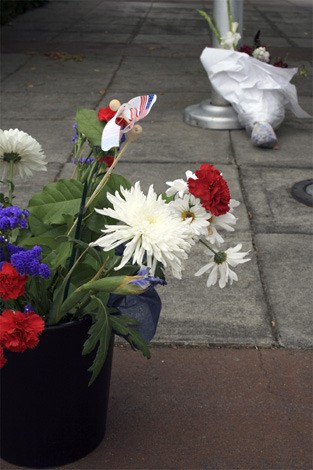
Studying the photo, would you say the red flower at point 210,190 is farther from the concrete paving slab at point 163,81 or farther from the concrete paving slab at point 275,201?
the concrete paving slab at point 163,81

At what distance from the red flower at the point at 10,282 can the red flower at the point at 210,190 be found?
55 cm

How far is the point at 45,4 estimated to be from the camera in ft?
56.2

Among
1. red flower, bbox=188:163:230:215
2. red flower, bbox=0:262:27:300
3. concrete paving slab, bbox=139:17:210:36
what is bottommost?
concrete paving slab, bbox=139:17:210:36

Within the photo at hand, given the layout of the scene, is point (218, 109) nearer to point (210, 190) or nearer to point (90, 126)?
point (90, 126)

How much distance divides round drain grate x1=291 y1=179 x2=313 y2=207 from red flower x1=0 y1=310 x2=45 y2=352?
3059 millimetres

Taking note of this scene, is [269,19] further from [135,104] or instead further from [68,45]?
[135,104]

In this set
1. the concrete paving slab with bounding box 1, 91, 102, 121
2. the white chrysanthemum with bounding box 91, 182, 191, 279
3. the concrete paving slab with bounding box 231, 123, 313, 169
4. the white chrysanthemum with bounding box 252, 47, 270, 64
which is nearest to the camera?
the white chrysanthemum with bounding box 91, 182, 191, 279

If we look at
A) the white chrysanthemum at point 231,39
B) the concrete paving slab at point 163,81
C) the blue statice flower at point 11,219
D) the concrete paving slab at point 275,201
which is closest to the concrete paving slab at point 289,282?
the concrete paving slab at point 275,201

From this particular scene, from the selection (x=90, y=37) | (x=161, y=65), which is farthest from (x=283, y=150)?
(x=90, y=37)

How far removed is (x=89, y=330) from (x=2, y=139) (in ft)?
2.34

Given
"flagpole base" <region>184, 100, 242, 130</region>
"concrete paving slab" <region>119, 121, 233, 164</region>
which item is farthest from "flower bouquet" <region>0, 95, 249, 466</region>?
"flagpole base" <region>184, 100, 242, 130</region>

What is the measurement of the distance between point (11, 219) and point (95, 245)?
0.81ft

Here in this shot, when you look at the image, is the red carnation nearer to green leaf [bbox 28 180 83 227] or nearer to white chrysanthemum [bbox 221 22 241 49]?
green leaf [bbox 28 180 83 227]

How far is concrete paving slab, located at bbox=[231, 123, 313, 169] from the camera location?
5769mm
